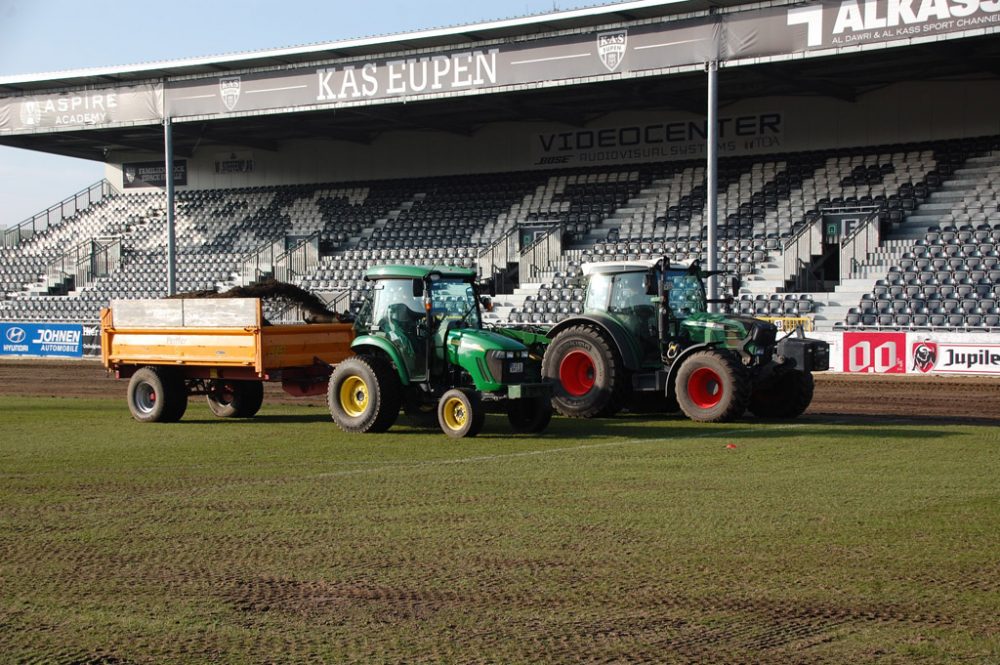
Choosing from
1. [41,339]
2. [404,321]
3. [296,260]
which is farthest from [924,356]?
[41,339]

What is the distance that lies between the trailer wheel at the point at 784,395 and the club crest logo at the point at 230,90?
1940 centimetres

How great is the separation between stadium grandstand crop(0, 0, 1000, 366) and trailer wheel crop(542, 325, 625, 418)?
207 inches

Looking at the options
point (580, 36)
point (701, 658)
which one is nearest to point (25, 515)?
point (701, 658)

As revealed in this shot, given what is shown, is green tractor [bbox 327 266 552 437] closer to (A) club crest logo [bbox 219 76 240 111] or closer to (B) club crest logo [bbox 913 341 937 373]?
(B) club crest logo [bbox 913 341 937 373]

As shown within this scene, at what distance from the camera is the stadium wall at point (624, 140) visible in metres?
29.5

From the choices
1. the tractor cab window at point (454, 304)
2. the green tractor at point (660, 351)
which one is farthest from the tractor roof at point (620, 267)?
the tractor cab window at point (454, 304)

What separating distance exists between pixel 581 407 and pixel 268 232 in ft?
81.9

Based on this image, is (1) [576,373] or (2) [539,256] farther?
(2) [539,256]

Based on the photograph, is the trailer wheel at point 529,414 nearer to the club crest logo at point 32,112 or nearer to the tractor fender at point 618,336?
the tractor fender at point 618,336

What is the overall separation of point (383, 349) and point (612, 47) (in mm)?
13245

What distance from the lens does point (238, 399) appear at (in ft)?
51.8

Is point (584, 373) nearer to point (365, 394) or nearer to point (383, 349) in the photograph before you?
point (383, 349)

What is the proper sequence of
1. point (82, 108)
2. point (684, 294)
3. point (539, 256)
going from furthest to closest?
point (82, 108)
point (539, 256)
point (684, 294)

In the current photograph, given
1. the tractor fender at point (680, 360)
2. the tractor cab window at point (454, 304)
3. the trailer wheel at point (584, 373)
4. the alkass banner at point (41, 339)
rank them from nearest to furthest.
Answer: the tractor cab window at point (454, 304) < the tractor fender at point (680, 360) < the trailer wheel at point (584, 373) < the alkass banner at point (41, 339)
